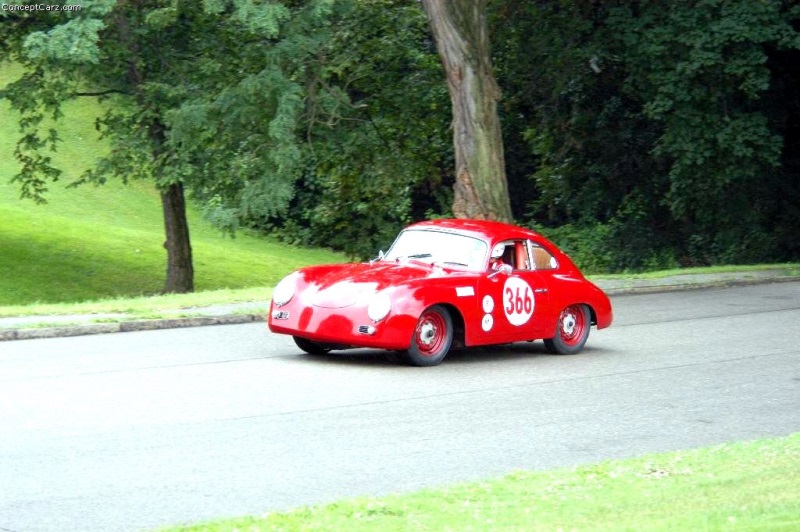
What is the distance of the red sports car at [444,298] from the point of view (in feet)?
40.7

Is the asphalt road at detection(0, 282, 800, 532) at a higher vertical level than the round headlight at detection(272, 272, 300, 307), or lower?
lower

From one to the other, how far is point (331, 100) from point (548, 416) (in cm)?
1825

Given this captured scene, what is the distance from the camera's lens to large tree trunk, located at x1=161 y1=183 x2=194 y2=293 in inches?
1244

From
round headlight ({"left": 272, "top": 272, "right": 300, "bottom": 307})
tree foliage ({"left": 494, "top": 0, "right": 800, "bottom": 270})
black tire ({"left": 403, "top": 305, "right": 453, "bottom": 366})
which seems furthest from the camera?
tree foliage ({"left": 494, "top": 0, "right": 800, "bottom": 270})

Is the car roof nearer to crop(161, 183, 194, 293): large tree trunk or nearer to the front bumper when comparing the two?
the front bumper

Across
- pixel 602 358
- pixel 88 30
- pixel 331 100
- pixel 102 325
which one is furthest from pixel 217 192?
pixel 602 358

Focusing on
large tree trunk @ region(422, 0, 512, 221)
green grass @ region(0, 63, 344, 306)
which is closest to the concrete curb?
large tree trunk @ region(422, 0, 512, 221)

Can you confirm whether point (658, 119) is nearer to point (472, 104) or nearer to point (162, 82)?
point (472, 104)

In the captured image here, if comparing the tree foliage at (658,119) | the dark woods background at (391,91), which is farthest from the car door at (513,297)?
the tree foliage at (658,119)

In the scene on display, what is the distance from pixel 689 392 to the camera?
11844 mm

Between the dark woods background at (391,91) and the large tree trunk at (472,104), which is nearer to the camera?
the large tree trunk at (472,104)

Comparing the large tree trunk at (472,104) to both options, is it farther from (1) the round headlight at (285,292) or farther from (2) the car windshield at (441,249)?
(1) the round headlight at (285,292)

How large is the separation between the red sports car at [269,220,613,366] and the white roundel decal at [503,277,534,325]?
1 cm

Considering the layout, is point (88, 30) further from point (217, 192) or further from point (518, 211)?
point (518, 211)
